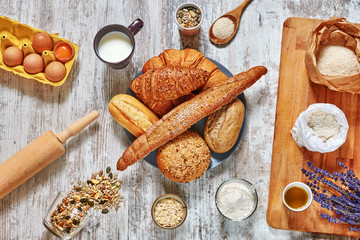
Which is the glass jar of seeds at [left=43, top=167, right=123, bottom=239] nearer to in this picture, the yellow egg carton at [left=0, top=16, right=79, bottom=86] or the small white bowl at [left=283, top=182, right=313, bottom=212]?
the yellow egg carton at [left=0, top=16, right=79, bottom=86]

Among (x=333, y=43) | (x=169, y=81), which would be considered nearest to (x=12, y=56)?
(x=169, y=81)

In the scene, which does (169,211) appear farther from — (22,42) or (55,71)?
(22,42)

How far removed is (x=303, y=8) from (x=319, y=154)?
0.74m

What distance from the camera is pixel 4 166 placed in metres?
1.53

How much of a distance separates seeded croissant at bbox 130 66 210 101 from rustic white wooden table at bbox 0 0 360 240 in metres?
0.24

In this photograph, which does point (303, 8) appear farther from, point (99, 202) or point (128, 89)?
point (99, 202)

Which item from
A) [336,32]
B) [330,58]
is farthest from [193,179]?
[336,32]

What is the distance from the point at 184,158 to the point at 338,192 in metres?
0.79

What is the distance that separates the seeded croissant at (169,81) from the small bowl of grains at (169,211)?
0.49m

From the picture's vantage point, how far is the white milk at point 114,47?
152 cm

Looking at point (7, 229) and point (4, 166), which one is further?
point (7, 229)

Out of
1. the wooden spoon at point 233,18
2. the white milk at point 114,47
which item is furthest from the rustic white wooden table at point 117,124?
the white milk at point 114,47

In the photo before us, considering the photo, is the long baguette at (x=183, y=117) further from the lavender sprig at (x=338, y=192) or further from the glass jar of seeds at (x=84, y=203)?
the lavender sprig at (x=338, y=192)

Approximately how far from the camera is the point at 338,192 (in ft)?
5.25
